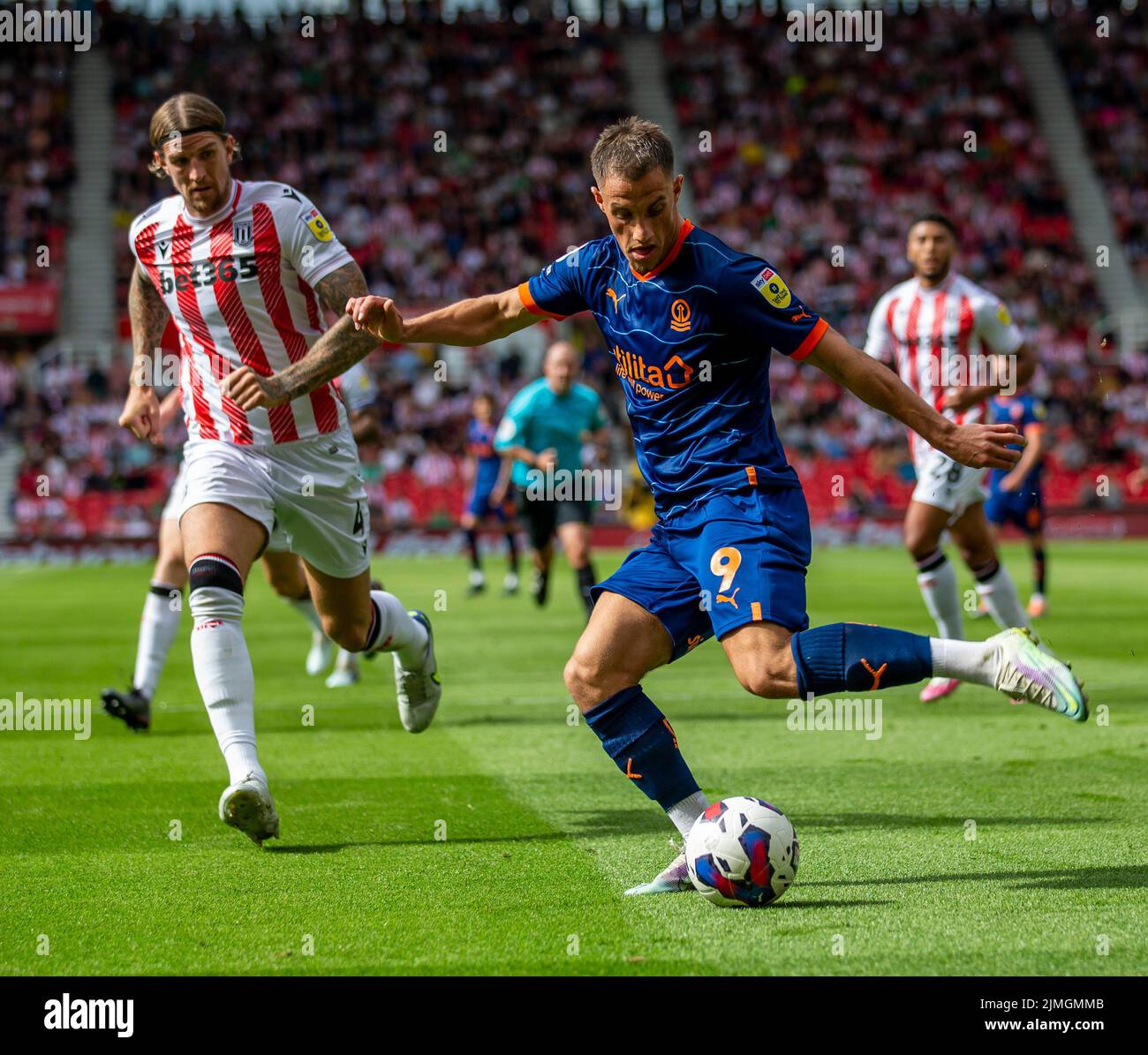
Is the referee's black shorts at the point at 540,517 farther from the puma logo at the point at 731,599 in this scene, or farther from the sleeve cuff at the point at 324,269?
the puma logo at the point at 731,599

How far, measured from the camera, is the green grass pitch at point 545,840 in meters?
3.88

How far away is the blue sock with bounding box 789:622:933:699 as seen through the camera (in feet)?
14.2

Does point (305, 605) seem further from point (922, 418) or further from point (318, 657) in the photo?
point (922, 418)

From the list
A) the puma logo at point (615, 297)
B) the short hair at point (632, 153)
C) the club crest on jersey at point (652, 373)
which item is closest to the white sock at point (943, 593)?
the club crest on jersey at point (652, 373)

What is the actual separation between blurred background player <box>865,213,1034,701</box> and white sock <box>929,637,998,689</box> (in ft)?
14.0

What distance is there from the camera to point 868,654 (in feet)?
14.3

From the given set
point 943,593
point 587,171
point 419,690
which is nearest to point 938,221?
point 943,593

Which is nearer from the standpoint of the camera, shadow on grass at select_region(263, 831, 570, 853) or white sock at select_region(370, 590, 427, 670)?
shadow on grass at select_region(263, 831, 570, 853)

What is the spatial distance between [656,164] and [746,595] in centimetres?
Answer: 127

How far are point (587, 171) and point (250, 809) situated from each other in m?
32.6

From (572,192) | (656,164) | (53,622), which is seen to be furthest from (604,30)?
(656,164)

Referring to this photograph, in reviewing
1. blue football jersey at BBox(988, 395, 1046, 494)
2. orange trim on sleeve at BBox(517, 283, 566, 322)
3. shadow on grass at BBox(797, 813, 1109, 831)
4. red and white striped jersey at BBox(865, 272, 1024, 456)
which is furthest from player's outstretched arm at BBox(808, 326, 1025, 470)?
Result: blue football jersey at BBox(988, 395, 1046, 494)

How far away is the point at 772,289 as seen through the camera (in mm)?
4551

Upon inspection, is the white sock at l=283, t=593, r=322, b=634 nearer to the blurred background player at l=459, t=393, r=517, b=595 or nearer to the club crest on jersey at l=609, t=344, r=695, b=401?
the club crest on jersey at l=609, t=344, r=695, b=401
